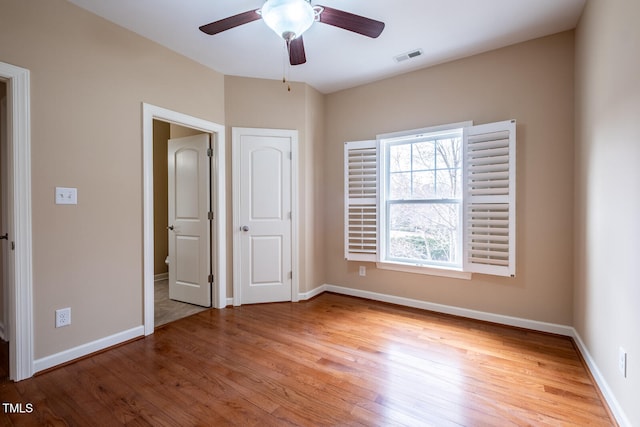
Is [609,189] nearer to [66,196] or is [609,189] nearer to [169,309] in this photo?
[66,196]

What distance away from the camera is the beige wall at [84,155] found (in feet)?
6.61

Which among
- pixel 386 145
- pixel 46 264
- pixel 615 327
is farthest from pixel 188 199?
pixel 615 327

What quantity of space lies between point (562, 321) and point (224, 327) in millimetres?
3158

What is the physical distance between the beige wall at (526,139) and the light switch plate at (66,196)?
124 inches

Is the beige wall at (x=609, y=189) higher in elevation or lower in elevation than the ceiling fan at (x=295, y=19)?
lower

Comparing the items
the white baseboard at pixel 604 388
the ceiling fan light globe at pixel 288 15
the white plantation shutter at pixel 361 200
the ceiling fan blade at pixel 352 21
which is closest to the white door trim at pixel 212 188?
the white plantation shutter at pixel 361 200

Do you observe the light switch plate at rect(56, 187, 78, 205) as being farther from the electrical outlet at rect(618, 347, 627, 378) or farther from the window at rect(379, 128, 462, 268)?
the electrical outlet at rect(618, 347, 627, 378)

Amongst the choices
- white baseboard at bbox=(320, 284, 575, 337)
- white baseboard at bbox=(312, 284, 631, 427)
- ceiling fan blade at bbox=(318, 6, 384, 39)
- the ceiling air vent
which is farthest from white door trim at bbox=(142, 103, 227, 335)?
the ceiling air vent

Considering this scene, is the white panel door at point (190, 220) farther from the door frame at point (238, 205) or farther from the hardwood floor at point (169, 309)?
the door frame at point (238, 205)

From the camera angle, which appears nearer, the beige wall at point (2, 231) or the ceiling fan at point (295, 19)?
the ceiling fan at point (295, 19)

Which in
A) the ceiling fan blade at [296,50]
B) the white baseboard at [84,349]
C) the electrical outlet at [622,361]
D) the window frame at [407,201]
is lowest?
the white baseboard at [84,349]

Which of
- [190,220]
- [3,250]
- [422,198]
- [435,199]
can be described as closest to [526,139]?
[435,199]

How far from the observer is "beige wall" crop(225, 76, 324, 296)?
11.2ft

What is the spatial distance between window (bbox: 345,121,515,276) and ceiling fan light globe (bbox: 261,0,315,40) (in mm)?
1957
